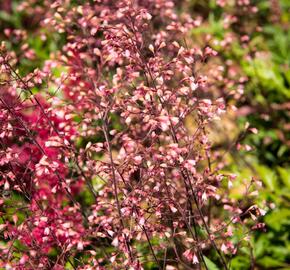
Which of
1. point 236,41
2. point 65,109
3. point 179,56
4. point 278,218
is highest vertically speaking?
point 179,56

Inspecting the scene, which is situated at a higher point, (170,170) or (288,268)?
(170,170)

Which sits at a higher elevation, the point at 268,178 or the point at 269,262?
the point at 268,178

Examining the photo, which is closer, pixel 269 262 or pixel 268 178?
pixel 269 262

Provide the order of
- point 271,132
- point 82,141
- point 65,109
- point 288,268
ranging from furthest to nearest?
point 271,132
point 82,141
point 288,268
point 65,109

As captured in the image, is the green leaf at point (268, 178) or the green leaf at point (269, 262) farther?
the green leaf at point (268, 178)

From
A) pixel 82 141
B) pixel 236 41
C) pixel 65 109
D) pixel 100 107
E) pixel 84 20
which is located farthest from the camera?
pixel 236 41

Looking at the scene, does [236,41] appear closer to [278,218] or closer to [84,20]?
[278,218]

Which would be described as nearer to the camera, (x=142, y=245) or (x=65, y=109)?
(x=65, y=109)

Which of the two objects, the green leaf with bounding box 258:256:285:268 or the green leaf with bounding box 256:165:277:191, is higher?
the green leaf with bounding box 256:165:277:191

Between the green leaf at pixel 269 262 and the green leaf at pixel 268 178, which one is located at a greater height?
the green leaf at pixel 268 178

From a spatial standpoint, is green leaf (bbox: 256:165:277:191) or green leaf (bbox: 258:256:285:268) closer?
green leaf (bbox: 258:256:285:268)

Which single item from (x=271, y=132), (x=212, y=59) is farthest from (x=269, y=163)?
(x=212, y=59)
